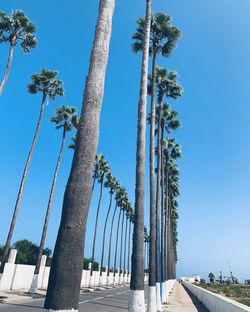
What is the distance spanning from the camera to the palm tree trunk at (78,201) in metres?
4.16

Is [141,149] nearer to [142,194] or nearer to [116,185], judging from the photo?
[142,194]

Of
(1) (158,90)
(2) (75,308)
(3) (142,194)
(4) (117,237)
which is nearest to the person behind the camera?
(2) (75,308)

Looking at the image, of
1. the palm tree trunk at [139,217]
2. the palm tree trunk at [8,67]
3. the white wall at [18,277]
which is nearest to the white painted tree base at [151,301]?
the palm tree trunk at [139,217]

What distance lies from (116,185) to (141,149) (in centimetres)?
5602

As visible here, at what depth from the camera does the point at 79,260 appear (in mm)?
4414

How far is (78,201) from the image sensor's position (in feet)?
15.5

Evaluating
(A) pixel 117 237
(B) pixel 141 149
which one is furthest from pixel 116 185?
(B) pixel 141 149

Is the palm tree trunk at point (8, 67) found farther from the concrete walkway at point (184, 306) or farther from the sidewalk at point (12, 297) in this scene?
the concrete walkway at point (184, 306)

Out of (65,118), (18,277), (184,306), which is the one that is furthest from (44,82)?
(184,306)

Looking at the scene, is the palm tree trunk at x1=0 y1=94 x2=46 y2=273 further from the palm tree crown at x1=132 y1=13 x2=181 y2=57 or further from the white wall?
the palm tree crown at x1=132 y1=13 x2=181 y2=57

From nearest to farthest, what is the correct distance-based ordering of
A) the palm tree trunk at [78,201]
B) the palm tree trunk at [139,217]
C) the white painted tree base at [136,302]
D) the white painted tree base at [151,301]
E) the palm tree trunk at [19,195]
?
the palm tree trunk at [78,201], the white painted tree base at [136,302], the palm tree trunk at [139,217], the white painted tree base at [151,301], the palm tree trunk at [19,195]

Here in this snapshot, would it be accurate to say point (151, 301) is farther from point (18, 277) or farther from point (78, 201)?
point (18, 277)

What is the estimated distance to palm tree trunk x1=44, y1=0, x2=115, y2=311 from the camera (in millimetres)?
4160

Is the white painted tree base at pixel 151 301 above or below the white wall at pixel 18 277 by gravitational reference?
below
